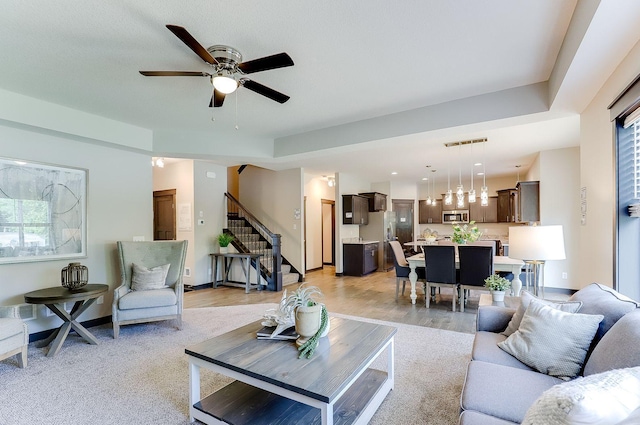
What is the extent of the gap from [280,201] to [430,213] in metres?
5.31

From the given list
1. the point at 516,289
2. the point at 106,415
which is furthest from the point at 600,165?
the point at 106,415

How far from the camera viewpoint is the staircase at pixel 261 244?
6176 mm

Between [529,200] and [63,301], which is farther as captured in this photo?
[529,200]

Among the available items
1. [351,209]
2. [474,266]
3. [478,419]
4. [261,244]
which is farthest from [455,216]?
[478,419]

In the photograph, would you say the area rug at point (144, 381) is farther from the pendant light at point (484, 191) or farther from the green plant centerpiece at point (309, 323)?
the pendant light at point (484, 191)

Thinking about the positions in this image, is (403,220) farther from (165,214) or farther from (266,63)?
(266,63)

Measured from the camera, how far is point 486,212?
8.99 meters

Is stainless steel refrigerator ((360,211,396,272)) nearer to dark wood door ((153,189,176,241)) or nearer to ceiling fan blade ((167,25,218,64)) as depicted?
dark wood door ((153,189,176,241))

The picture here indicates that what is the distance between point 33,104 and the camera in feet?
10.7

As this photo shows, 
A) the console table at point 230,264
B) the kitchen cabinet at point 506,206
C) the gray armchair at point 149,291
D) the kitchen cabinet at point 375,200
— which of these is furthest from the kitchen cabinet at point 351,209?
the gray armchair at point 149,291

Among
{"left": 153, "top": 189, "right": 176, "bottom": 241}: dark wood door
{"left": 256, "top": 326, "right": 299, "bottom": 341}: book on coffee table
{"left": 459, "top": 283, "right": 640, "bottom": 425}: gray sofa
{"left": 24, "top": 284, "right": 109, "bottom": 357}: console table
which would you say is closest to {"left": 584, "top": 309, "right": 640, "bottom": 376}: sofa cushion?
{"left": 459, "top": 283, "right": 640, "bottom": 425}: gray sofa

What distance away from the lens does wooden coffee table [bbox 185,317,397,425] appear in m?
1.63

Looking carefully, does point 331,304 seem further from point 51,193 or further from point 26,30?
A: point 26,30

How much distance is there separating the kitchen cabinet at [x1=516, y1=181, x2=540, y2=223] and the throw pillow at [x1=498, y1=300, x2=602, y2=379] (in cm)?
495
